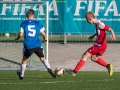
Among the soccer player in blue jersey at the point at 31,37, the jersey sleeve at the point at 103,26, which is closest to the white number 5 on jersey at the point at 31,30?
the soccer player in blue jersey at the point at 31,37

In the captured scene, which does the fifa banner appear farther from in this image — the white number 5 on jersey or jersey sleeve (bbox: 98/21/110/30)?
jersey sleeve (bbox: 98/21/110/30)

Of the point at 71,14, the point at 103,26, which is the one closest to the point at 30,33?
the point at 103,26

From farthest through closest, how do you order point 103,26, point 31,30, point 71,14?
1. point 71,14
2. point 31,30
3. point 103,26

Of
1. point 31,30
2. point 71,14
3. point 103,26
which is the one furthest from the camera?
point 71,14

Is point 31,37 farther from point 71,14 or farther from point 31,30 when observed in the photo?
point 71,14

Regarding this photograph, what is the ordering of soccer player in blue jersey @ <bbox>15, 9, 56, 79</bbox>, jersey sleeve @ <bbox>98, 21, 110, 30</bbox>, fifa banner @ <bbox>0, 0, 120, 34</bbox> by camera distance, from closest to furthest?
1. jersey sleeve @ <bbox>98, 21, 110, 30</bbox>
2. soccer player in blue jersey @ <bbox>15, 9, 56, 79</bbox>
3. fifa banner @ <bbox>0, 0, 120, 34</bbox>

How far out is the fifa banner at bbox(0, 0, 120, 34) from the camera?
20.6 meters

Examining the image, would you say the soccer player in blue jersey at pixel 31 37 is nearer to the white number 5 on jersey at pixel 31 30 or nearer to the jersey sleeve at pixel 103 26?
the white number 5 on jersey at pixel 31 30

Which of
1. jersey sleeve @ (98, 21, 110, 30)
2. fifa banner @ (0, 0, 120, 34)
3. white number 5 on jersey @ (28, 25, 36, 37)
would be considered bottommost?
fifa banner @ (0, 0, 120, 34)

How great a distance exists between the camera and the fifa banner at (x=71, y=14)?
20562 mm

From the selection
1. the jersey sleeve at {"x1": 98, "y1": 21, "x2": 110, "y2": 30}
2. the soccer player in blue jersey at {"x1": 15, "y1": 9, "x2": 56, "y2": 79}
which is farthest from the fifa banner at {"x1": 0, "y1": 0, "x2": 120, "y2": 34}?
the jersey sleeve at {"x1": 98, "y1": 21, "x2": 110, "y2": 30}

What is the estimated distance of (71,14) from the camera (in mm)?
20719

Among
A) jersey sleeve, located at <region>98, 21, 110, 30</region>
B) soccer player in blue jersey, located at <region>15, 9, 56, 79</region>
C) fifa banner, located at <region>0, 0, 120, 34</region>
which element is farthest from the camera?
fifa banner, located at <region>0, 0, 120, 34</region>

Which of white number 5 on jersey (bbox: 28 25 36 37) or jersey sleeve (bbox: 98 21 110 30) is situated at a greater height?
jersey sleeve (bbox: 98 21 110 30)
